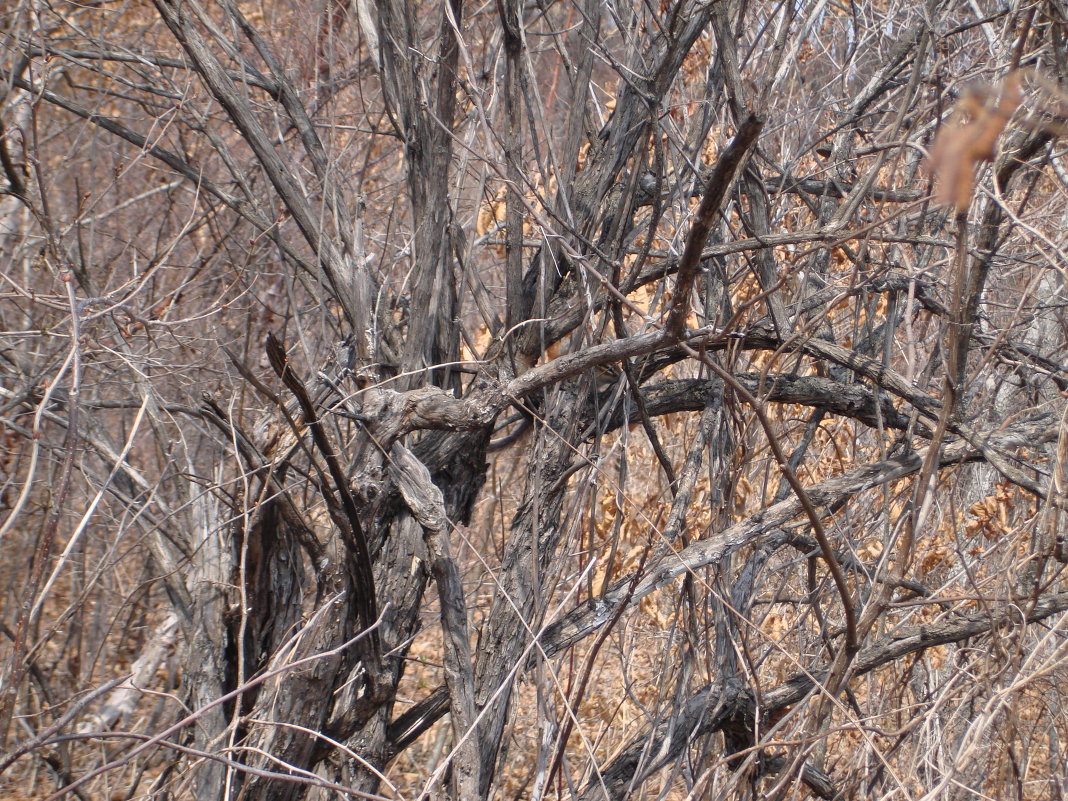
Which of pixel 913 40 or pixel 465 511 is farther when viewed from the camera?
pixel 913 40

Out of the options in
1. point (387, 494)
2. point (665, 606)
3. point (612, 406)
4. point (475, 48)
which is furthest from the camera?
point (665, 606)

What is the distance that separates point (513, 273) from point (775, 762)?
5.34 feet

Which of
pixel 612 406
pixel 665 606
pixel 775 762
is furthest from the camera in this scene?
pixel 665 606

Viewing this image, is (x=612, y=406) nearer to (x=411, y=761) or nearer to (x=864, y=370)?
(x=864, y=370)

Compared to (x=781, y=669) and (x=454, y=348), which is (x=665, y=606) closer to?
(x=781, y=669)

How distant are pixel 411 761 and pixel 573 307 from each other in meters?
3.75

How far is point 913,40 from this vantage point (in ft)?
9.89

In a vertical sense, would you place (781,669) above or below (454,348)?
below

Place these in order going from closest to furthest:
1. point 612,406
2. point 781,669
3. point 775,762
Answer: point 612,406 → point 775,762 → point 781,669


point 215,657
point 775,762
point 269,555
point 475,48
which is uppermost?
point 475,48

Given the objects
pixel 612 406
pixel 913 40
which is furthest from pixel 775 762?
pixel 913 40

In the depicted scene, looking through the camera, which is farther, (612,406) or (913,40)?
(913,40)

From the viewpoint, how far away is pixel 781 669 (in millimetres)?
4344

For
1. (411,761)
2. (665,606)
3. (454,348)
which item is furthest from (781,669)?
(454,348)
